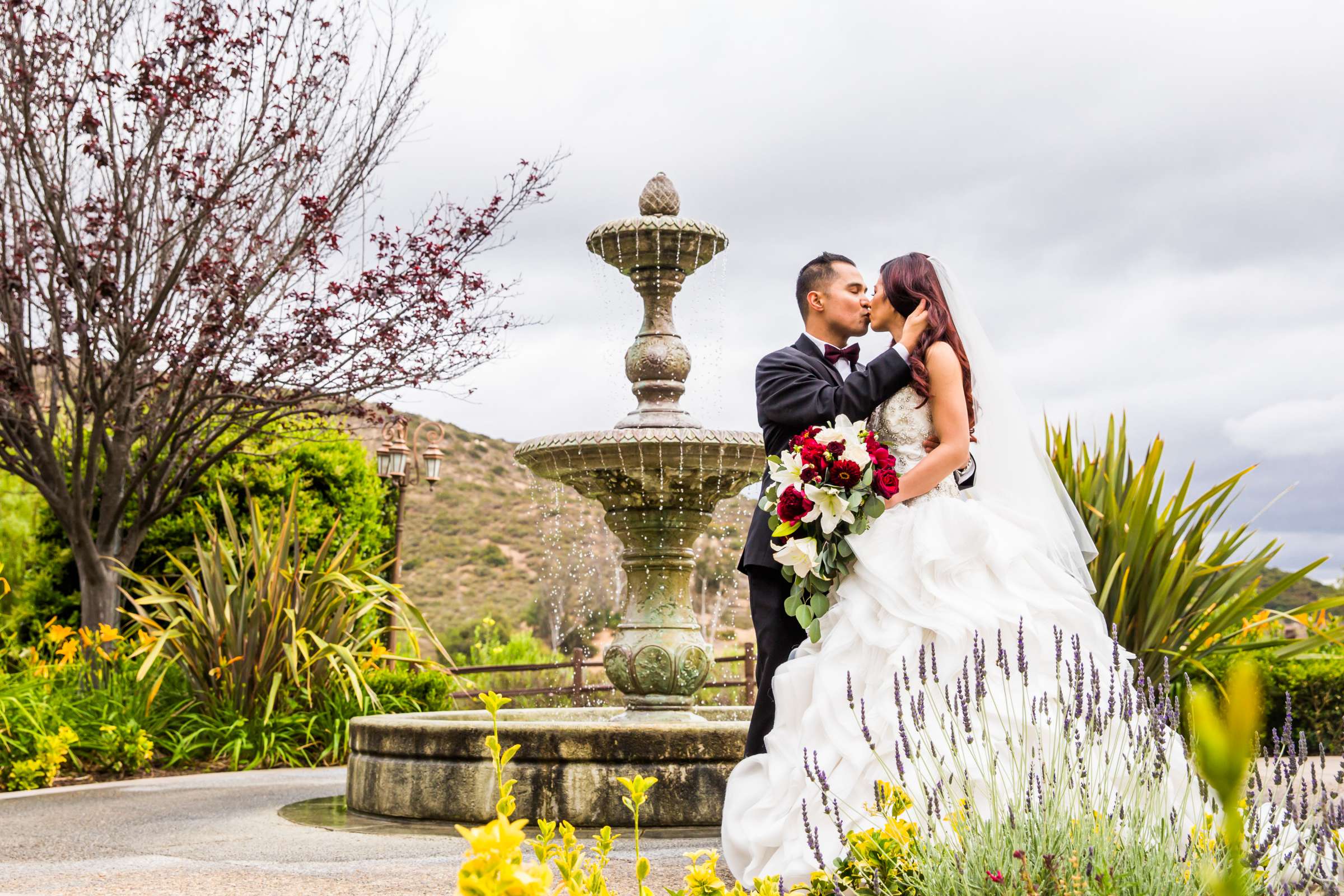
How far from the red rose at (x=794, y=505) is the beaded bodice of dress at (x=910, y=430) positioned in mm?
341

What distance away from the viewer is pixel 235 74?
9.53 m

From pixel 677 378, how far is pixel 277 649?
149 inches

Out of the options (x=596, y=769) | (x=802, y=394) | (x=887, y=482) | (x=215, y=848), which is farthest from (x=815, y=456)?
(x=215, y=848)

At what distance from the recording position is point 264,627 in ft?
26.3

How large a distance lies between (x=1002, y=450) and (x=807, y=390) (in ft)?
2.25

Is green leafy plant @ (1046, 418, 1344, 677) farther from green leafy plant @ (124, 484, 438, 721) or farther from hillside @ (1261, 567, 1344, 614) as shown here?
hillside @ (1261, 567, 1344, 614)

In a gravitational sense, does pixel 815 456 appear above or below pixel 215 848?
above

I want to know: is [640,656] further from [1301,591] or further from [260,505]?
[1301,591]

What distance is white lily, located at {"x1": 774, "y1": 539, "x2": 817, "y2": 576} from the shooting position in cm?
347

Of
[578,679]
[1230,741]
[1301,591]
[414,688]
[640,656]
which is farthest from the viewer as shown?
[1301,591]

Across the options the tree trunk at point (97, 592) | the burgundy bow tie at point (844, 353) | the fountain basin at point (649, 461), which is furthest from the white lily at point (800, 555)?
the tree trunk at point (97, 592)

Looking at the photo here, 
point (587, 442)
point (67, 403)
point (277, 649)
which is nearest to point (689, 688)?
point (587, 442)

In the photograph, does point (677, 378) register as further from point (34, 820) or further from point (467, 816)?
point (34, 820)

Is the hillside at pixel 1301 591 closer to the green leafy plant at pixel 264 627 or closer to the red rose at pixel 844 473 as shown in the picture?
the green leafy plant at pixel 264 627
